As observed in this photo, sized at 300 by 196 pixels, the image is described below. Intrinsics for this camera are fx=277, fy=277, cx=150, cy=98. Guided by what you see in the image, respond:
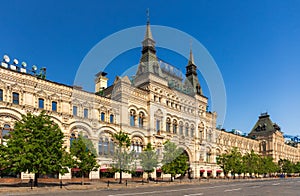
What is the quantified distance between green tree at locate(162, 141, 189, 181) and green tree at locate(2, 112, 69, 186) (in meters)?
20.4

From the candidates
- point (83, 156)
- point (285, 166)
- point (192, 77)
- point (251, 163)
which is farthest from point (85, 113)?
point (285, 166)

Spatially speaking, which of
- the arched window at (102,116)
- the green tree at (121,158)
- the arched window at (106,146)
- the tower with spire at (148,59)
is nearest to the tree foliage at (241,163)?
the tower with spire at (148,59)

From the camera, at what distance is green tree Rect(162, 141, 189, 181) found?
4684 centimetres

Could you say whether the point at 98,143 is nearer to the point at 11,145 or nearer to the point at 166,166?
the point at 166,166

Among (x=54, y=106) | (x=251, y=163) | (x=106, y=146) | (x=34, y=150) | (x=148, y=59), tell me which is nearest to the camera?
(x=34, y=150)

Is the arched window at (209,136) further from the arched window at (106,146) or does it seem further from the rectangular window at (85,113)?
the rectangular window at (85,113)

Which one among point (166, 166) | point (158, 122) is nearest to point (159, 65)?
point (158, 122)

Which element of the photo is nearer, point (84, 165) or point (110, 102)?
point (84, 165)

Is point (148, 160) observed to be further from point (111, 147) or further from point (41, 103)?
point (41, 103)

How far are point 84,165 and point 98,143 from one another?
27.0ft

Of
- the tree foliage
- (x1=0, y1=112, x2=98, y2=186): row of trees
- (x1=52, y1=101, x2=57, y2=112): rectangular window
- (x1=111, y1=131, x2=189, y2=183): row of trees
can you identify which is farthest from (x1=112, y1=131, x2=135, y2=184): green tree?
the tree foliage

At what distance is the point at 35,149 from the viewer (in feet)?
95.7

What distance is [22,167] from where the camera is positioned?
28406 millimetres

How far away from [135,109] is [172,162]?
1142 centimetres
